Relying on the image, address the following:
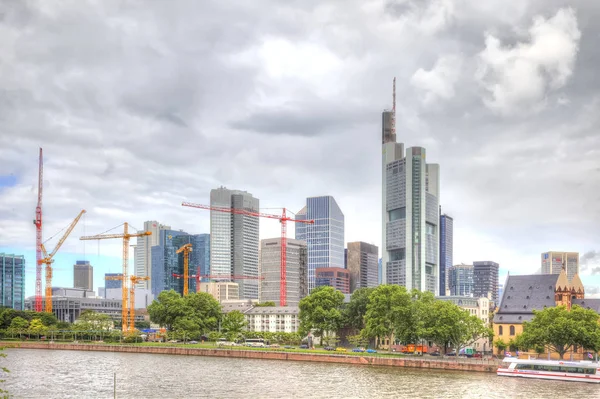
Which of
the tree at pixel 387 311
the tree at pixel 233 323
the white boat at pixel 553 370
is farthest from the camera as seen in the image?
the tree at pixel 233 323

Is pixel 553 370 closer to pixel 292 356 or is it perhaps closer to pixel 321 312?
pixel 292 356

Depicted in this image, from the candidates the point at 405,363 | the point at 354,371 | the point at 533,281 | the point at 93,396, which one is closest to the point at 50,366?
the point at 93,396

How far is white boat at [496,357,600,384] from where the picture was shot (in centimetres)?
11012

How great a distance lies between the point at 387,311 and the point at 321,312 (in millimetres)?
30687

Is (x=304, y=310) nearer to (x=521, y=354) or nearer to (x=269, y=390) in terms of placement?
(x=521, y=354)

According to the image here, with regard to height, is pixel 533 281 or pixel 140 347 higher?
pixel 533 281

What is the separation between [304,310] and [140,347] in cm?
4244

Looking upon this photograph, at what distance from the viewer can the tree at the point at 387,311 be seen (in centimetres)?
14712

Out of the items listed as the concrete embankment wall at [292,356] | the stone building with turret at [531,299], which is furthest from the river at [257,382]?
the stone building with turret at [531,299]

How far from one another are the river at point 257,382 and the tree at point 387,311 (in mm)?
22150

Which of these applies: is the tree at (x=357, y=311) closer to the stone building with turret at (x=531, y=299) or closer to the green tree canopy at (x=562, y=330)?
the stone building with turret at (x=531, y=299)

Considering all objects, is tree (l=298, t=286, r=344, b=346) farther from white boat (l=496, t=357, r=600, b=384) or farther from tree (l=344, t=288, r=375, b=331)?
white boat (l=496, t=357, r=600, b=384)

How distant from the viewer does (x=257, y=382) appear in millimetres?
98688

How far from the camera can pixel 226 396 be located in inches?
3287
